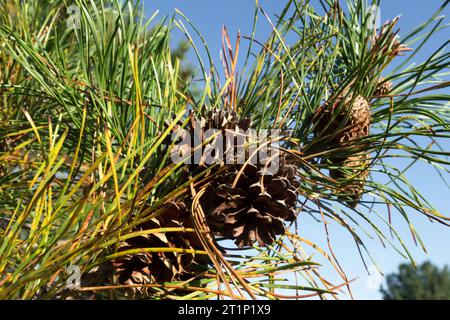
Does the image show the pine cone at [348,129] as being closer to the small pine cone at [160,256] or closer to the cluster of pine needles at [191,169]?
the cluster of pine needles at [191,169]

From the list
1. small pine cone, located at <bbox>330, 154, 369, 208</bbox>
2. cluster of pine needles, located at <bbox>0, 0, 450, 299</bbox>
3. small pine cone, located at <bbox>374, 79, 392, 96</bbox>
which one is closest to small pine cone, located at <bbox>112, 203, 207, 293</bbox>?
cluster of pine needles, located at <bbox>0, 0, 450, 299</bbox>

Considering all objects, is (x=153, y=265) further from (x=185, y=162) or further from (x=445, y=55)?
(x=445, y=55)

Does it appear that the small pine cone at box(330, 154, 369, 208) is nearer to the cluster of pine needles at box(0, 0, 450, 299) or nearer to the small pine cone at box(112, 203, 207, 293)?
the cluster of pine needles at box(0, 0, 450, 299)

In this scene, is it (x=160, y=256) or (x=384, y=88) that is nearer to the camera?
(x=160, y=256)

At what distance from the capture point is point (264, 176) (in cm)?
42

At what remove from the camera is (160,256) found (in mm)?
398

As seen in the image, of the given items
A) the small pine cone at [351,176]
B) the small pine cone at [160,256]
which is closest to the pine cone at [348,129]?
the small pine cone at [351,176]

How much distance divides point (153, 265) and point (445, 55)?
32 centimetres

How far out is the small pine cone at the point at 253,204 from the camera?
41cm

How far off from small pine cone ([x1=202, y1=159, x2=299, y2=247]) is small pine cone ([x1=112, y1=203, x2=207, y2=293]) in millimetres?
27

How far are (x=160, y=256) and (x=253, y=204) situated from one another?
0.28 ft

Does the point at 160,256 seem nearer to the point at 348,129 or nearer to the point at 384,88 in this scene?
the point at 348,129

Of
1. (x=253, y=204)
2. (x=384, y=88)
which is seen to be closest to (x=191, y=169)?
(x=253, y=204)
